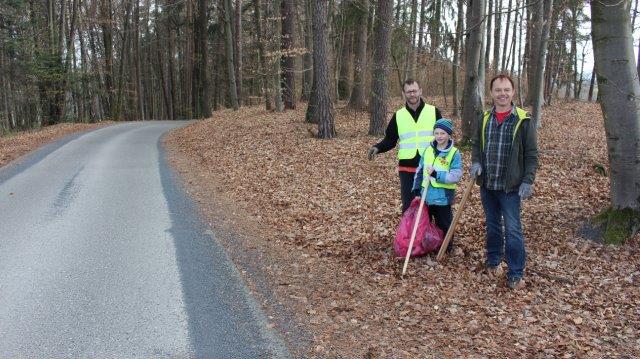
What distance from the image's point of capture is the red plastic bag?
19.0 feet

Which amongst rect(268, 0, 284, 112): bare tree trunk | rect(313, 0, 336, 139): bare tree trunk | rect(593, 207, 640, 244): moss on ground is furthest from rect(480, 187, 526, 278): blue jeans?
rect(268, 0, 284, 112): bare tree trunk

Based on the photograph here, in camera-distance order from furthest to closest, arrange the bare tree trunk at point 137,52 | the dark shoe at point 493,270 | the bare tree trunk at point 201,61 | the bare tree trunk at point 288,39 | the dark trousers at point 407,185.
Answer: the bare tree trunk at point 137,52, the bare tree trunk at point 201,61, the bare tree trunk at point 288,39, the dark trousers at point 407,185, the dark shoe at point 493,270

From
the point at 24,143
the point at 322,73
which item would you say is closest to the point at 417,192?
the point at 322,73

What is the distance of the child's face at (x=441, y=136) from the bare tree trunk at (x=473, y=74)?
218 inches

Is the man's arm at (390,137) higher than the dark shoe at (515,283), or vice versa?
the man's arm at (390,137)

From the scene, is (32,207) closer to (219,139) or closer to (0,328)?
(0,328)

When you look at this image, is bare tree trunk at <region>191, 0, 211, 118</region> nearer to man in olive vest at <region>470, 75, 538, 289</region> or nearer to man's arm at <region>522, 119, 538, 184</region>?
man in olive vest at <region>470, 75, 538, 289</region>

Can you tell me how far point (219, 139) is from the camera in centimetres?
1667

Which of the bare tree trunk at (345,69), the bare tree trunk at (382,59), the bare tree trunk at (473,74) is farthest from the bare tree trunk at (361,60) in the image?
the bare tree trunk at (345,69)

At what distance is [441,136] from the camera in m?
5.43

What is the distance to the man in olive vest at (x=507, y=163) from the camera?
489 centimetres

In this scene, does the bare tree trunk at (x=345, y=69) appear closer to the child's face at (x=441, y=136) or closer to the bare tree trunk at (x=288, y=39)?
the bare tree trunk at (x=288, y=39)

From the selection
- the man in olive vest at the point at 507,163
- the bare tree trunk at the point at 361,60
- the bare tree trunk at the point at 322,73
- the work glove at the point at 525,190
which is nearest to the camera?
the work glove at the point at 525,190

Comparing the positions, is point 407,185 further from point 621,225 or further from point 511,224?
point 621,225
